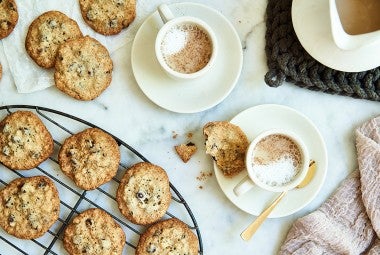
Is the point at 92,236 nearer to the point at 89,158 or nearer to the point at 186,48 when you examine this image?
the point at 89,158

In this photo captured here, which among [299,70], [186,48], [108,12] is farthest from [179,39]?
[299,70]

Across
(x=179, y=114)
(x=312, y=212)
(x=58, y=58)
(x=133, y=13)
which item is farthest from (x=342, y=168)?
(x=58, y=58)

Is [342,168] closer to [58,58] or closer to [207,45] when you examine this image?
[207,45]

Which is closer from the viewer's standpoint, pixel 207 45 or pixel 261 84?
pixel 207 45

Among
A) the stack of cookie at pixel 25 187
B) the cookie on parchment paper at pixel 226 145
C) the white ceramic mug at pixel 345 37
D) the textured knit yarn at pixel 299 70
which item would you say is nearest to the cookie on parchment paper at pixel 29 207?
the stack of cookie at pixel 25 187

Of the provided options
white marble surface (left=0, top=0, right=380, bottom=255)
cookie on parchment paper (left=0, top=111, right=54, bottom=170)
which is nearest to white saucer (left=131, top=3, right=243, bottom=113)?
white marble surface (left=0, top=0, right=380, bottom=255)

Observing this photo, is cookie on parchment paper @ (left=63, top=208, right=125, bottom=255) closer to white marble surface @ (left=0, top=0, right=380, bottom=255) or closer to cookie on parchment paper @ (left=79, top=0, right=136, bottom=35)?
white marble surface @ (left=0, top=0, right=380, bottom=255)
